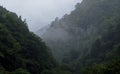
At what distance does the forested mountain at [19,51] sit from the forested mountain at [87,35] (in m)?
8.78

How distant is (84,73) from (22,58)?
11255mm

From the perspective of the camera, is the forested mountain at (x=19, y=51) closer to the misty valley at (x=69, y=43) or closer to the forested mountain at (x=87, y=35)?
the misty valley at (x=69, y=43)

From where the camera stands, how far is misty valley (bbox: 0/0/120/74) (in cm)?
4544

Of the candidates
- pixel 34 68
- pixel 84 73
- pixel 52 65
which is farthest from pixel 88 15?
pixel 84 73

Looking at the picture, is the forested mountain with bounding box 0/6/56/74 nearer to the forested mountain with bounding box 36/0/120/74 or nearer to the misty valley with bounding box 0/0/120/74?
the misty valley with bounding box 0/0/120/74

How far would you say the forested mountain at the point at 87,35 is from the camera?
71.7 m

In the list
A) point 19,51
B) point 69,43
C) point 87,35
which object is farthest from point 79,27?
point 19,51

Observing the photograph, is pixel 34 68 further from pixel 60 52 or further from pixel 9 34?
pixel 60 52

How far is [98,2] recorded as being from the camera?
10944cm

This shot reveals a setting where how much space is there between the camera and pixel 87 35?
313 ft

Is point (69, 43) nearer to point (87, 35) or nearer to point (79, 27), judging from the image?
point (87, 35)

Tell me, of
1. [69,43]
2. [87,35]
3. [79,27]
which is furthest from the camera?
[79,27]

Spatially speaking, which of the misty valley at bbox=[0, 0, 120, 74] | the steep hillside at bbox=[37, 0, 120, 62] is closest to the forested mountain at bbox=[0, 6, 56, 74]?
the misty valley at bbox=[0, 0, 120, 74]

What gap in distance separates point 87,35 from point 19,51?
4827 cm
